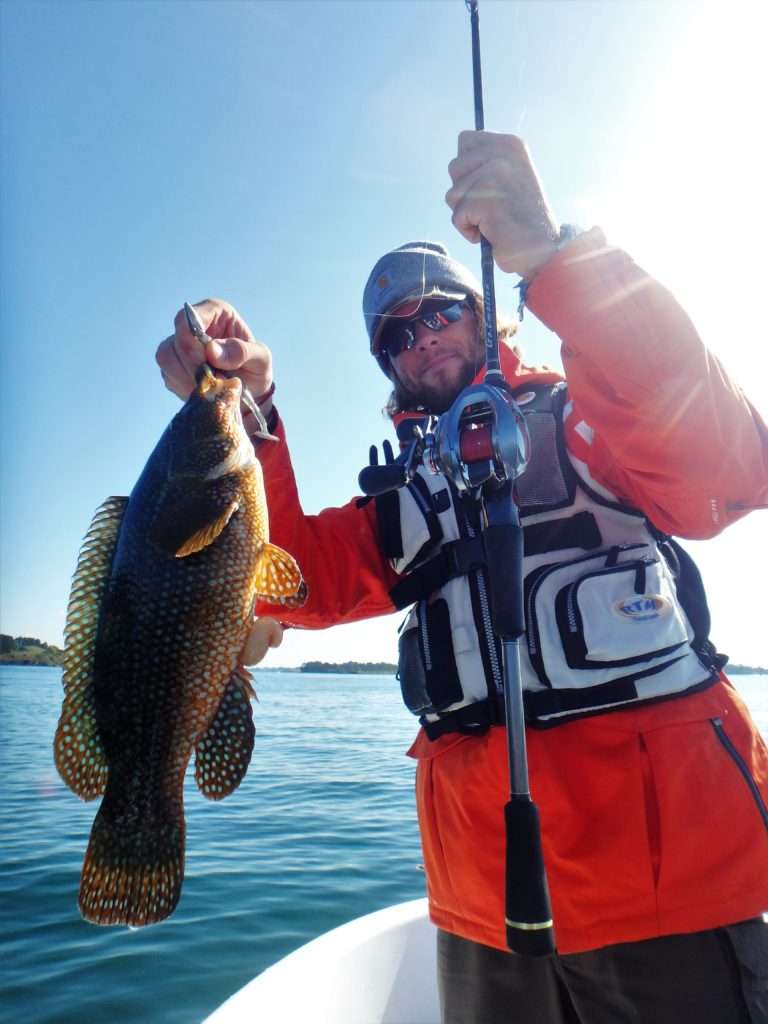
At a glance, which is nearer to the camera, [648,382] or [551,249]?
[648,382]

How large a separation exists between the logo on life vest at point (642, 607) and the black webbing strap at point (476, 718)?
546 mm

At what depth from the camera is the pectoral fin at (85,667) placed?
2.04m

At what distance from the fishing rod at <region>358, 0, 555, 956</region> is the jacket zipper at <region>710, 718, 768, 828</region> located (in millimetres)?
746

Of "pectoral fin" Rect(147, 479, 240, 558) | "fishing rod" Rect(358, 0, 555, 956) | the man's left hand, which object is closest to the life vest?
"fishing rod" Rect(358, 0, 555, 956)

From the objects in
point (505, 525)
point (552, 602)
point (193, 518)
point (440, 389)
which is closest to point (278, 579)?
point (193, 518)

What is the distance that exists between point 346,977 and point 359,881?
130 inches

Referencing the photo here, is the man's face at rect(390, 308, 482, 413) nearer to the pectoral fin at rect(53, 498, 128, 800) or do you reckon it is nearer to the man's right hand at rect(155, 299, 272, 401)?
the man's right hand at rect(155, 299, 272, 401)

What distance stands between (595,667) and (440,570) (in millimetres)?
813

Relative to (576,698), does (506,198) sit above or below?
above

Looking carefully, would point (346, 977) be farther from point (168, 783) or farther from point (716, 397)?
point (716, 397)

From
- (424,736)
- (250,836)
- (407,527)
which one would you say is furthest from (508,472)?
(250,836)

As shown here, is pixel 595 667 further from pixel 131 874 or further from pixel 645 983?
pixel 131 874

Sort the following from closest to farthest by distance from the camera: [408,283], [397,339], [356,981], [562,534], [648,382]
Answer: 1. [648,382]
2. [562,534]
3. [408,283]
4. [397,339]
5. [356,981]

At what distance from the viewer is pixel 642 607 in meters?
2.46
